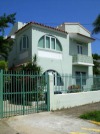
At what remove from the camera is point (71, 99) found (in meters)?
15.4

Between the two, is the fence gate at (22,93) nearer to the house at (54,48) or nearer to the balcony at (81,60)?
the house at (54,48)

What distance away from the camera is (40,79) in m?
13.6

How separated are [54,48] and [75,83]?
313 inches

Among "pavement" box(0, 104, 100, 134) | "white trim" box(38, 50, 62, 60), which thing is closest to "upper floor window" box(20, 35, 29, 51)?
"white trim" box(38, 50, 62, 60)

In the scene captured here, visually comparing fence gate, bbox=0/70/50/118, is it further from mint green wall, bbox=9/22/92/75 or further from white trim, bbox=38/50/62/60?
white trim, bbox=38/50/62/60

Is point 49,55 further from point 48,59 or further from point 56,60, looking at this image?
point 56,60

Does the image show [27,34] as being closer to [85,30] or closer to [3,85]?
[85,30]

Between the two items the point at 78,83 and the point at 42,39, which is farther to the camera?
the point at 42,39

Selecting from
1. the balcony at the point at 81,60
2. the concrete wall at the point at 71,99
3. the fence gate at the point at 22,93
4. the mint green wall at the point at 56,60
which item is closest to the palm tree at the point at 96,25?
the balcony at the point at 81,60

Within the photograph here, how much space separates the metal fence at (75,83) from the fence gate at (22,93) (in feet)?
3.96

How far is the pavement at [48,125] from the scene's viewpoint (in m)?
9.08

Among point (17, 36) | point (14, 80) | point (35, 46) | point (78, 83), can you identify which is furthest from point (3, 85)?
point (17, 36)

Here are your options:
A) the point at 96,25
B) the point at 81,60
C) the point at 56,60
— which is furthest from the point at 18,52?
the point at 96,25

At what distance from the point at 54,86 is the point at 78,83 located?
8.19ft
